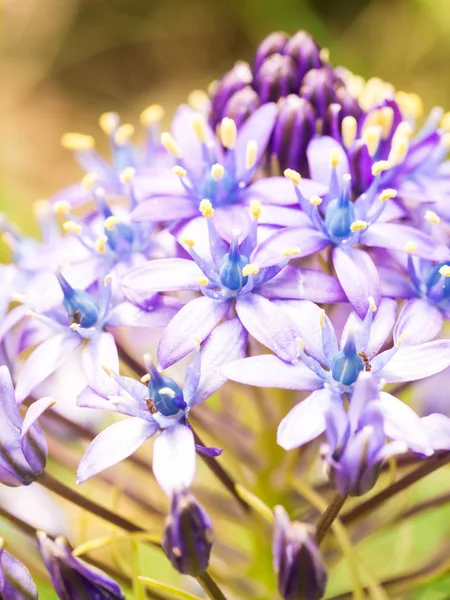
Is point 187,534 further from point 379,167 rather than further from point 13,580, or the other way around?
point 379,167

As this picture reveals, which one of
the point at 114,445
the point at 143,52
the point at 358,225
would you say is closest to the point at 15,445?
the point at 114,445

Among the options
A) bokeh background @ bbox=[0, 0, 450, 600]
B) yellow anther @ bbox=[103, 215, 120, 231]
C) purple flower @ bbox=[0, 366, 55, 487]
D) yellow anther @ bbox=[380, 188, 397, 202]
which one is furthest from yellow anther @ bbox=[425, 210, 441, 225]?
bokeh background @ bbox=[0, 0, 450, 600]

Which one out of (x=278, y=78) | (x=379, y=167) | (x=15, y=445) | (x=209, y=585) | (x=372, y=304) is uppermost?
(x=278, y=78)

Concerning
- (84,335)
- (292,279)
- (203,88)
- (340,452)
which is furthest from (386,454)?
(203,88)

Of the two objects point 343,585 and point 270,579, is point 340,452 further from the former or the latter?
point 343,585

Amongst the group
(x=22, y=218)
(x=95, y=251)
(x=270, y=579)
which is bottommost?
(x=270, y=579)

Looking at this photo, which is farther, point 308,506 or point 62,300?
point 308,506

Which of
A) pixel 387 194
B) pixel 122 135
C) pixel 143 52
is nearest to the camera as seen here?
pixel 387 194

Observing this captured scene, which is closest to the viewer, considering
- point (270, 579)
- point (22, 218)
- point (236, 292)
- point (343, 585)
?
point (236, 292)
